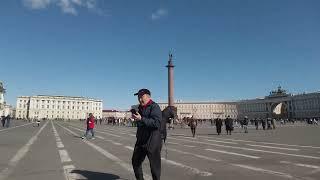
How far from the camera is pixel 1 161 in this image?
12.6 meters

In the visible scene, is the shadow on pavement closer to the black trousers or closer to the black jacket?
the black trousers

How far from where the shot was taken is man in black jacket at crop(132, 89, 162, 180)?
22.7 feet

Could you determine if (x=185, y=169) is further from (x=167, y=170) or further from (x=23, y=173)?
(x=23, y=173)

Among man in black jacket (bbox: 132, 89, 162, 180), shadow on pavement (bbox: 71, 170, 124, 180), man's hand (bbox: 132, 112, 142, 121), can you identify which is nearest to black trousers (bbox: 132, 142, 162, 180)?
man in black jacket (bbox: 132, 89, 162, 180)

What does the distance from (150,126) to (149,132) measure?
7.9 inches

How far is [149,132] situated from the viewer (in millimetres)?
7047

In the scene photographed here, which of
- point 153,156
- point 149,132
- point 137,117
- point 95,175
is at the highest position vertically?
point 137,117

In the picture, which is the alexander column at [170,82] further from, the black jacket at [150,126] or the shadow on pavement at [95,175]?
the black jacket at [150,126]

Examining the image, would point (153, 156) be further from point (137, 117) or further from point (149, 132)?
point (137, 117)

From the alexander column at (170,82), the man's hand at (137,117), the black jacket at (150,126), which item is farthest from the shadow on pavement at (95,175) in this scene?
the alexander column at (170,82)

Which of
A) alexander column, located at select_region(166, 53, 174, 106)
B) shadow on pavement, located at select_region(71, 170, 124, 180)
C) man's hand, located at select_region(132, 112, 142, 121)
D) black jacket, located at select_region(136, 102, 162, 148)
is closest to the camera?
man's hand, located at select_region(132, 112, 142, 121)

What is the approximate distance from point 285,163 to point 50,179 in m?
6.63

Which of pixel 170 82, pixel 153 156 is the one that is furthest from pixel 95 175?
pixel 170 82

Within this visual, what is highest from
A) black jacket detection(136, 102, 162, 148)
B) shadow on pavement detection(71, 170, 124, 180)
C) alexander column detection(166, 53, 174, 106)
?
alexander column detection(166, 53, 174, 106)
